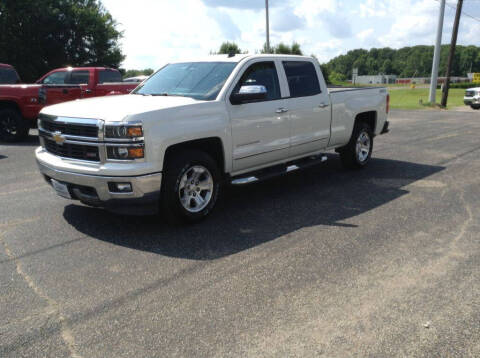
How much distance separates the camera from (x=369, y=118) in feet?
27.7

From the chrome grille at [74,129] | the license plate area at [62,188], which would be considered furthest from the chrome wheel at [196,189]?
the license plate area at [62,188]

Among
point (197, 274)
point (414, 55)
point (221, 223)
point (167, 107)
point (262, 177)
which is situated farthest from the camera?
point (414, 55)

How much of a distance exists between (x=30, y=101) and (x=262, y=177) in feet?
28.0

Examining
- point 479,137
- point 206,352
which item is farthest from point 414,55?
point 206,352

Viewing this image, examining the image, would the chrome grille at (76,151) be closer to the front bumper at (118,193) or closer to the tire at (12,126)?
the front bumper at (118,193)

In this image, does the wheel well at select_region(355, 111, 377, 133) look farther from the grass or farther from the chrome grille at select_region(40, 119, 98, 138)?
the grass

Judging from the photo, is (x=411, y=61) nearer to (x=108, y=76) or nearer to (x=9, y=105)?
(x=108, y=76)

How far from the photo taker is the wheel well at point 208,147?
16.6 ft

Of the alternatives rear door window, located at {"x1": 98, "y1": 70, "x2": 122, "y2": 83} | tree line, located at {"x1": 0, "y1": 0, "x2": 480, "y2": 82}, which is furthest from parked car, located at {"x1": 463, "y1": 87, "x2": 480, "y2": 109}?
rear door window, located at {"x1": 98, "y1": 70, "x2": 122, "y2": 83}

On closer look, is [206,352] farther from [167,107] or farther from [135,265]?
[167,107]

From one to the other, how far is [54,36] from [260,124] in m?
30.3

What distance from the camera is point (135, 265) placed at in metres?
4.17

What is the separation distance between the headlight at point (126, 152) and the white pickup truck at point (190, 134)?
10 mm

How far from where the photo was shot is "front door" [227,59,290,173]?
559cm
